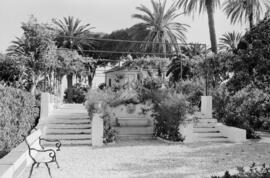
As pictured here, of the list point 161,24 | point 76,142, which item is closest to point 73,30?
point 161,24

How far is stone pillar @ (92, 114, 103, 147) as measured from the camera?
12.6 meters

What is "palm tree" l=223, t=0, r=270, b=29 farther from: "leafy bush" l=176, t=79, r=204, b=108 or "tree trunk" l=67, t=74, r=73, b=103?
"tree trunk" l=67, t=74, r=73, b=103

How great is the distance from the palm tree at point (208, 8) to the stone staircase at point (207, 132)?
7495mm

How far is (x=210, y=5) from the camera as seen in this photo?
22.2 metres

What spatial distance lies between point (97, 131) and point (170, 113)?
2.88 m

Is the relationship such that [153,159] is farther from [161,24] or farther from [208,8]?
[161,24]

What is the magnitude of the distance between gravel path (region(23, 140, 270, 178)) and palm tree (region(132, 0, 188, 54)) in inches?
973

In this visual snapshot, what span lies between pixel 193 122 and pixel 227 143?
1542mm

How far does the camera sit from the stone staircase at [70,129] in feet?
42.3

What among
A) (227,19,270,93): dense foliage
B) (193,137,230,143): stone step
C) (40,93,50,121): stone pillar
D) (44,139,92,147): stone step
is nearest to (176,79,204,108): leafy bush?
(193,137,230,143): stone step

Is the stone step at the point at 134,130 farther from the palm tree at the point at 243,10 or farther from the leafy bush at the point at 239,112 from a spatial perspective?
the palm tree at the point at 243,10

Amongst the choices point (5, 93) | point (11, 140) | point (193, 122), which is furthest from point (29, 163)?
point (193, 122)

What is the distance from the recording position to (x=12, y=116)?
30.1 ft

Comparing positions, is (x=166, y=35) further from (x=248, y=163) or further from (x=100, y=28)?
(x=248, y=163)
